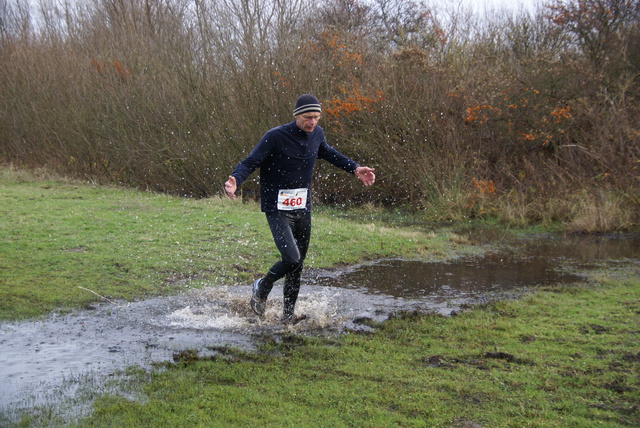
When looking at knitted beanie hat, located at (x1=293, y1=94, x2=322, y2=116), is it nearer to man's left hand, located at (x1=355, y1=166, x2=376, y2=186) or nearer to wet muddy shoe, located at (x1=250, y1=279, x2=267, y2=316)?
man's left hand, located at (x1=355, y1=166, x2=376, y2=186)

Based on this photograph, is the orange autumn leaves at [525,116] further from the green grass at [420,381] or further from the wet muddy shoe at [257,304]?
the wet muddy shoe at [257,304]

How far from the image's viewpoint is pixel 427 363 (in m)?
5.31

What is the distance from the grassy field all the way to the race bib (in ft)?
4.05

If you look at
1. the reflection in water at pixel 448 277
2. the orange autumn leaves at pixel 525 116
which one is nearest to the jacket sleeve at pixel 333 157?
the reflection in water at pixel 448 277

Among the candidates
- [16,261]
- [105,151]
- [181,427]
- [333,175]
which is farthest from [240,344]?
[105,151]

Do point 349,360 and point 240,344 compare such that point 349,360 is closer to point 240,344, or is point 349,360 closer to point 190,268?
point 240,344

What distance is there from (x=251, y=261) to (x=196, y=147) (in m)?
9.56

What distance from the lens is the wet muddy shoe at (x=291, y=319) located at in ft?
21.7

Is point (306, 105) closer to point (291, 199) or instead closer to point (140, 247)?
point (291, 199)

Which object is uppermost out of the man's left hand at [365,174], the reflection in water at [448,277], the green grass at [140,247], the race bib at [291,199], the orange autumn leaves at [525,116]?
the orange autumn leaves at [525,116]

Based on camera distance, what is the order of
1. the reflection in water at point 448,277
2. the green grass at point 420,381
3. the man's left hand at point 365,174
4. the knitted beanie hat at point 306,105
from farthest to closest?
Answer: 1. the reflection in water at point 448,277
2. the man's left hand at point 365,174
3. the knitted beanie hat at point 306,105
4. the green grass at point 420,381

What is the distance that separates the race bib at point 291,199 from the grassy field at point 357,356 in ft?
4.05

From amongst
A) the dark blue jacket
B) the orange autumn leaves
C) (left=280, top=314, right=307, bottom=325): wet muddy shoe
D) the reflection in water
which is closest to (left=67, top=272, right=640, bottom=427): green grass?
(left=280, top=314, right=307, bottom=325): wet muddy shoe

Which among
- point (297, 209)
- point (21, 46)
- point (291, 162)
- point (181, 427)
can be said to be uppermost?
point (21, 46)
